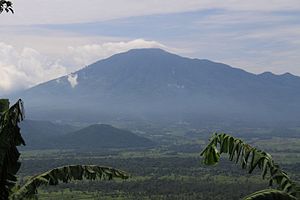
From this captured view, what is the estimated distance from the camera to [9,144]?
852 cm

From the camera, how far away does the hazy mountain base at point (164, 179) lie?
10219cm

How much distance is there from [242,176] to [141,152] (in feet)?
232

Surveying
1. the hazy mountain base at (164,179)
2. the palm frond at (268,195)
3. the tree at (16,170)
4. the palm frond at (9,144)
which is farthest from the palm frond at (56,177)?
the hazy mountain base at (164,179)

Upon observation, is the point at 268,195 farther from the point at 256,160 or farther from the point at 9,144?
the point at 9,144

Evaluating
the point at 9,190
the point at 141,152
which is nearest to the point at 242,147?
the point at 9,190

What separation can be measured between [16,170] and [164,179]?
11920cm

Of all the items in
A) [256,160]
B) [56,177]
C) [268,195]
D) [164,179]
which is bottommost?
[164,179]

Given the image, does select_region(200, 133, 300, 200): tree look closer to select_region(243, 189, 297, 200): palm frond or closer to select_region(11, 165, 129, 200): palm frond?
select_region(243, 189, 297, 200): palm frond

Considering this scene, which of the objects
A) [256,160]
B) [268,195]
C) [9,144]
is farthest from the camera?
[9,144]

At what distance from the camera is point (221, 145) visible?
8.84 metres

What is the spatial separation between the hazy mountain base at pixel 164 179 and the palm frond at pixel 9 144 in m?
84.8

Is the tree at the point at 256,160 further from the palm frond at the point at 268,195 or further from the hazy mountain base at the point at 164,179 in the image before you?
the hazy mountain base at the point at 164,179

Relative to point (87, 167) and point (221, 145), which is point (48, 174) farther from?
point (221, 145)

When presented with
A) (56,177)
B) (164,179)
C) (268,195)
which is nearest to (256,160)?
(268,195)
